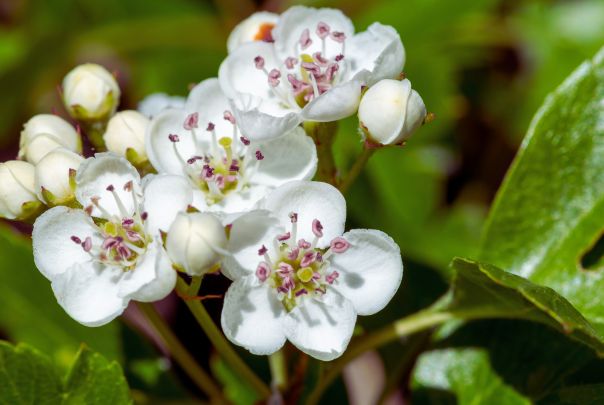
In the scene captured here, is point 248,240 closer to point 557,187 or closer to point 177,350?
point 177,350

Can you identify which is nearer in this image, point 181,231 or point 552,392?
point 181,231

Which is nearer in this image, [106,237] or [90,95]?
[106,237]

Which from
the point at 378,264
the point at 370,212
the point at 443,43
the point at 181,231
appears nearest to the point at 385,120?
the point at 378,264

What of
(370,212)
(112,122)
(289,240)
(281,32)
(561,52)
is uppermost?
(281,32)

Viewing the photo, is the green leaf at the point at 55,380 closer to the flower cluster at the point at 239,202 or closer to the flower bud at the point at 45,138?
the flower cluster at the point at 239,202

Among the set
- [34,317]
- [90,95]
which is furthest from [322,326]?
[34,317]

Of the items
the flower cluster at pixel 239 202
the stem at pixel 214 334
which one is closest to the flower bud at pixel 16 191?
the flower cluster at pixel 239 202

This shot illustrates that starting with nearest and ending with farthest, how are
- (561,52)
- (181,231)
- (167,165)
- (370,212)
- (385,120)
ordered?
(181,231) → (385,120) → (167,165) → (370,212) → (561,52)

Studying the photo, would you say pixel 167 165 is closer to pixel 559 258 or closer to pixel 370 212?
pixel 559 258
